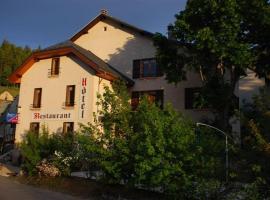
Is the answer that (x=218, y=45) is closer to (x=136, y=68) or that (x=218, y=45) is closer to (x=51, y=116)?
(x=136, y=68)

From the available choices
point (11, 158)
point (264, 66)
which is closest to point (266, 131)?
point (264, 66)

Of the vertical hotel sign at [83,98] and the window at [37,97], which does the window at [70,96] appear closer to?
the vertical hotel sign at [83,98]

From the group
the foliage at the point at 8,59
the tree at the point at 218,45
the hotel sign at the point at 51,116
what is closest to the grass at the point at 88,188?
the hotel sign at the point at 51,116

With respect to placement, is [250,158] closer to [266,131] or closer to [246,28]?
[266,131]

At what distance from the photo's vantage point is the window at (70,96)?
93.8 ft

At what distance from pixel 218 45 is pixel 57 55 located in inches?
519

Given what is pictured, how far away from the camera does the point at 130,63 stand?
30953mm

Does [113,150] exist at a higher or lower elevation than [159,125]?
lower

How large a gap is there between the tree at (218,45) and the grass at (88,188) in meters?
8.69

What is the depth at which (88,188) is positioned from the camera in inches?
727

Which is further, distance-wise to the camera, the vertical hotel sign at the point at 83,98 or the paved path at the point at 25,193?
the vertical hotel sign at the point at 83,98

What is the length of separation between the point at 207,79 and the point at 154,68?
6.06 metres

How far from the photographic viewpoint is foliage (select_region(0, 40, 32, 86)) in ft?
328

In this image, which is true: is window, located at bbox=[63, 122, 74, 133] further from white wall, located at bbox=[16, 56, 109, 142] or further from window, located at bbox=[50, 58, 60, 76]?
window, located at bbox=[50, 58, 60, 76]
